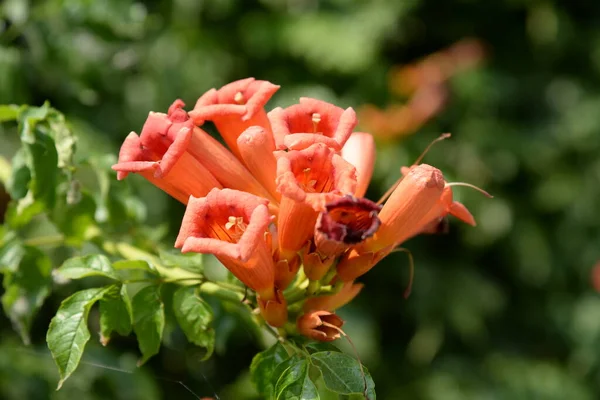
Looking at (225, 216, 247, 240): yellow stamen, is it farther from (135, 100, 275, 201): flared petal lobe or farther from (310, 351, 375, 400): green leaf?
(310, 351, 375, 400): green leaf

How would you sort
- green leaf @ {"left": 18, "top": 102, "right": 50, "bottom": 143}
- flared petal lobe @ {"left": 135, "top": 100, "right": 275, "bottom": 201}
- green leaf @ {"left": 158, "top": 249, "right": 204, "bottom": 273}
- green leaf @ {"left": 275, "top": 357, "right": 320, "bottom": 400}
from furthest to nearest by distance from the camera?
green leaf @ {"left": 18, "top": 102, "right": 50, "bottom": 143}
green leaf @ {"left": 158, "top": 249, "right": 204, "bottom": 273}
flared petal lobe @ {"left": 135, "top": 100, "right": 275, "bottom": 201}
green leaf @ {"left": 275, "top": 357, "right": 320, "bottom": 400}

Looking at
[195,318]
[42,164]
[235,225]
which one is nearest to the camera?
[235,225]

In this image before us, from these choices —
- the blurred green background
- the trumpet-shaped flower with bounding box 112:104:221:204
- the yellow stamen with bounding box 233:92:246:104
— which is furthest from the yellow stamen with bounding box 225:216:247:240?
the blurred green background

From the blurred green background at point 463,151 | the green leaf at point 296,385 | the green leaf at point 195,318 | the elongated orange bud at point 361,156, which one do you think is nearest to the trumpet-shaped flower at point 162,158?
the green leaf at point 195,318

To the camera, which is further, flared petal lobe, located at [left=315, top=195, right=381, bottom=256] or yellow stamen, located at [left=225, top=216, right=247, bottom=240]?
yellow stamen, located at [left=225, top=216, right=247, bottom=240]

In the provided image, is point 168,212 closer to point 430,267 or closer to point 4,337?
point 4,337

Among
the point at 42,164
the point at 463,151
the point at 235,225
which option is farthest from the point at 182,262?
the point at 463,151

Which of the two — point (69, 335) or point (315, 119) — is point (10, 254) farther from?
point (315, 119)
